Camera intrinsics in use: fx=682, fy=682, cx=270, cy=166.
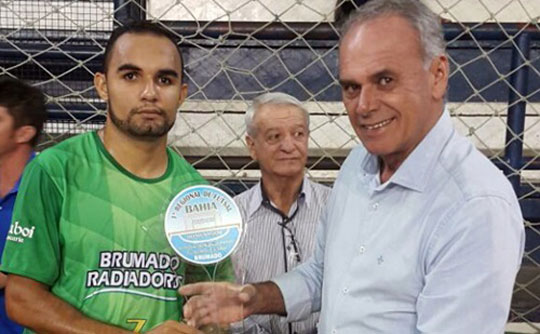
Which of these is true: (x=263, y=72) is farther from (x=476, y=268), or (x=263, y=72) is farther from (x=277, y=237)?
(x=476, y=268)

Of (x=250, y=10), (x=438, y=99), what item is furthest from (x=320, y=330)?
(x=250, y=10)

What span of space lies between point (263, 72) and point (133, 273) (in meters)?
2.13

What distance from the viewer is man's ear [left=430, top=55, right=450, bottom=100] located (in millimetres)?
1090

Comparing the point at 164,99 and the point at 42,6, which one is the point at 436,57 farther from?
the point at 42,6

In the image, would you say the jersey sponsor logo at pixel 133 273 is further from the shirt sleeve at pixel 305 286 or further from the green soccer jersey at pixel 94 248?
the shirt sleeve at pixel 305 286

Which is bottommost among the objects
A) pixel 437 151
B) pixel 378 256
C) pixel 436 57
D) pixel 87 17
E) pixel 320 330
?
pixel 320 330

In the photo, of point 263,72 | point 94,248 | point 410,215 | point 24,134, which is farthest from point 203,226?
point 263,72

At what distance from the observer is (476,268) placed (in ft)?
3.22

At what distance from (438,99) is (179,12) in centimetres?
247

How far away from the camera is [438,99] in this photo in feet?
3.68

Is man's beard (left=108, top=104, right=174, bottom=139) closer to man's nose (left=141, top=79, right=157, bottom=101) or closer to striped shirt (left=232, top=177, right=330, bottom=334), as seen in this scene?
man's nose (left=141, top=79, right=157, bottom=101)

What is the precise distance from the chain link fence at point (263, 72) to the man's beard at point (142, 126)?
1314 mm

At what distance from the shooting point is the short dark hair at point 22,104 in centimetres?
204

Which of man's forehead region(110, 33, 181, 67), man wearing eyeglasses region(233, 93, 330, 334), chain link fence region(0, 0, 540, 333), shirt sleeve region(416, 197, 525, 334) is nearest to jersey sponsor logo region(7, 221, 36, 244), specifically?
man's forehead region(110, 33, 181, 67)
